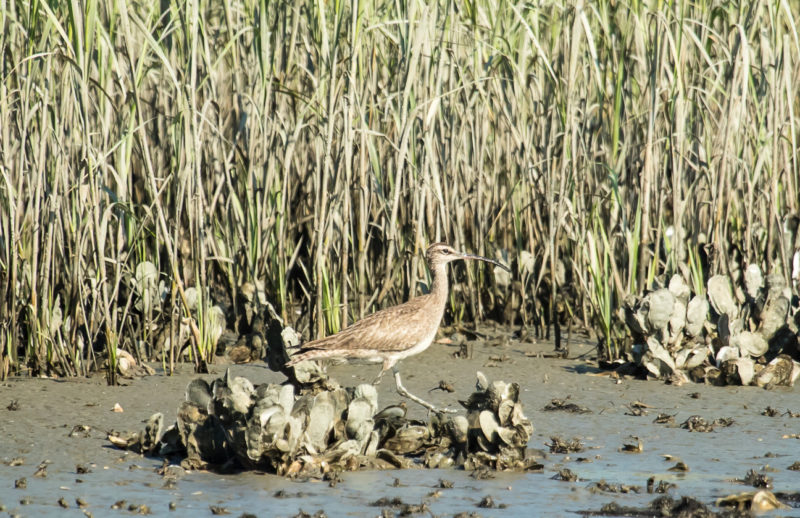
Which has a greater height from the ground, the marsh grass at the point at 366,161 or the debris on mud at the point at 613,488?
the marsh grass at the point at 366,161

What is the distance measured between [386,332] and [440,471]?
61.7 inches

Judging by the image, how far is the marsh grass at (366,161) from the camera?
19.7 feet

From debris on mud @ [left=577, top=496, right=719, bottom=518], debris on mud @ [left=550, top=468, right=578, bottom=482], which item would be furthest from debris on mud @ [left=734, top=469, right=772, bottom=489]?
debris on mud @ [left=550, top=468, right=578, bottom=482]

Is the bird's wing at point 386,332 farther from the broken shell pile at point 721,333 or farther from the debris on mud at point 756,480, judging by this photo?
the debris on mud at point 756,480

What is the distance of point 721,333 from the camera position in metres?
6.79

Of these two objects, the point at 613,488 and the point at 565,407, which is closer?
the point at 613,488

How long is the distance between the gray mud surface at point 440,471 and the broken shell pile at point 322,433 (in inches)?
3.6

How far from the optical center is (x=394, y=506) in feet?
14.0

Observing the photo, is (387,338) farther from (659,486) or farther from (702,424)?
(659,486)

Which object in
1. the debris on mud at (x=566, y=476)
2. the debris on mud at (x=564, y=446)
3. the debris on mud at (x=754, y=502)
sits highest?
the debris on mud at (x=754, y=502)

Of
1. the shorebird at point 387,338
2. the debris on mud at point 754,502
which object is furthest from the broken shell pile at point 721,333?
the debris on mud at point 754,502

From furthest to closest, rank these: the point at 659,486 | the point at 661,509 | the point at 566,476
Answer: the point at 566,476 → the point at 659,486 → the point at 661,509

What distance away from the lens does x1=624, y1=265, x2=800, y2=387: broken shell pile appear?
6.50 meters

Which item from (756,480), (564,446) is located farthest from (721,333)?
(756,480)
